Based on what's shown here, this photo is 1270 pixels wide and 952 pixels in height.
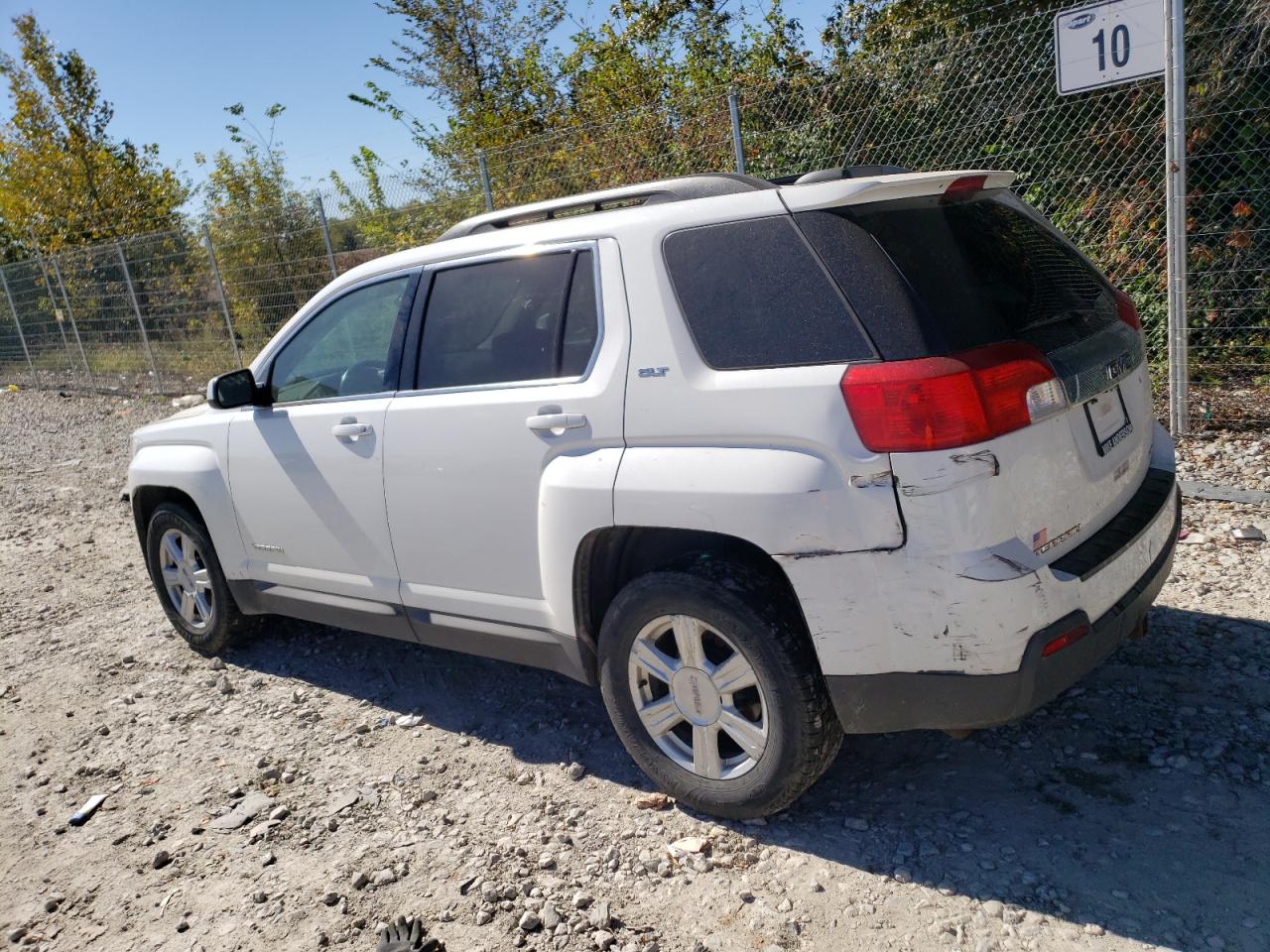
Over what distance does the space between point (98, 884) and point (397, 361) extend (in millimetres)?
2061

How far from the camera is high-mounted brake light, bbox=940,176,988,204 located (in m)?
2.97

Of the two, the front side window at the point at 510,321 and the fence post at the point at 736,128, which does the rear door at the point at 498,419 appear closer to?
the front side window at the point at 510,321

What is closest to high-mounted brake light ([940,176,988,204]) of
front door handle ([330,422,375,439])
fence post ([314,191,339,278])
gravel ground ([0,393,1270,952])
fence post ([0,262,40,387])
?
gravel ground ([0,393,1270,952])

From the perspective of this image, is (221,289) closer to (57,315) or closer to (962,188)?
(57,315)

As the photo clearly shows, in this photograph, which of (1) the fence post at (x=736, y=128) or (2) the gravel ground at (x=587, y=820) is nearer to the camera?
(2) the gravel ground at (x=587, y=820)

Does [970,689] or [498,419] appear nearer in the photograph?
[970,689]

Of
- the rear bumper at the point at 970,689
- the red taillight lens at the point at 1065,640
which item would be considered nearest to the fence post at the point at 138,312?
the rear bumper at the point at 970,689

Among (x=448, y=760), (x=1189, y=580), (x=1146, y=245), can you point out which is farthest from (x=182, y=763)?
(x=1146, y=245)

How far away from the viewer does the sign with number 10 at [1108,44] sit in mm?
5938

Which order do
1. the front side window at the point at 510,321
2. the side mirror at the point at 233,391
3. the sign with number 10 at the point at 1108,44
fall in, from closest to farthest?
the front side window at the point at 510,321
the side mirror at the point at 233,391
the sign with number 10 at the point at 1108,44

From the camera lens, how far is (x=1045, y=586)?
2680 mm

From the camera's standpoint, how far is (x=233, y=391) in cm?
446

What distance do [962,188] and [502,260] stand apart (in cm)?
160

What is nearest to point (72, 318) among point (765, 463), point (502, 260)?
point (502, 260)
